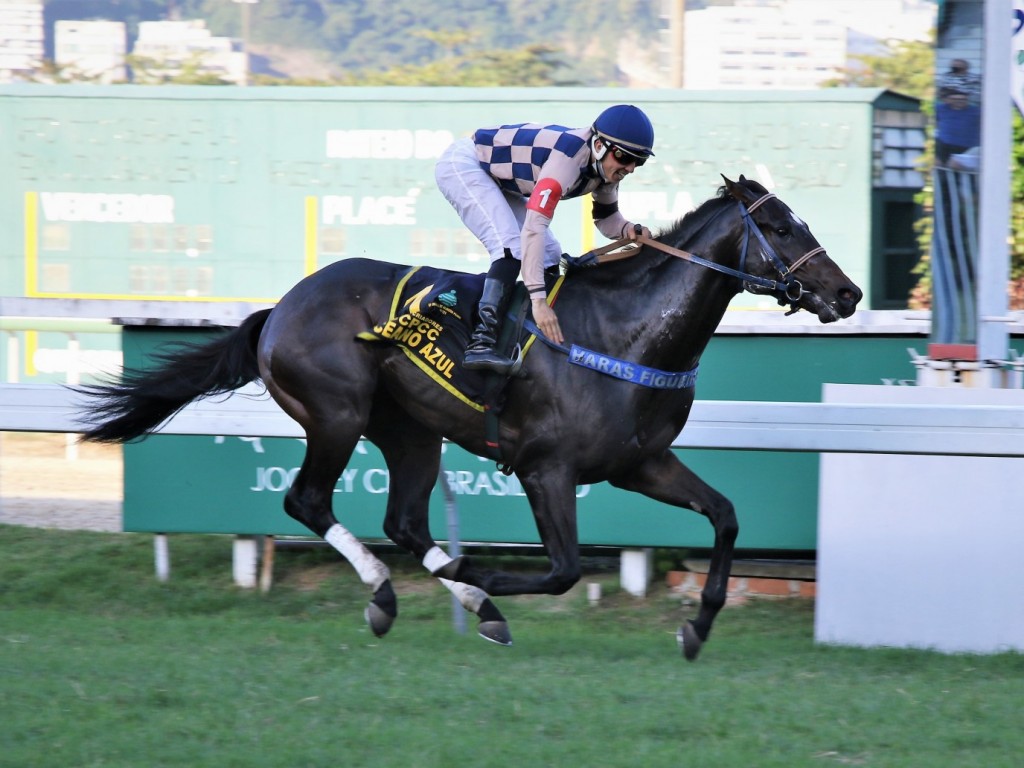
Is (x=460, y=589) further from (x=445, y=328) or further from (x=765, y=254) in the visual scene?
(x=765, y=254)

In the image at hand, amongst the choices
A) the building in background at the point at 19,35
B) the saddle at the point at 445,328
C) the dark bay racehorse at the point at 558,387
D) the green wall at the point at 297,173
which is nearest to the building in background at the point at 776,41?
the building in background at the point at 19,35

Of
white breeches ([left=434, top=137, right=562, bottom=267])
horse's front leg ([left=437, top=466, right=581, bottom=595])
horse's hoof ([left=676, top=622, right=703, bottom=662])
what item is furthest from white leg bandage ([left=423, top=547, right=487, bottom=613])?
white breeches ([left=434, top=137, right=562, bottom=267])

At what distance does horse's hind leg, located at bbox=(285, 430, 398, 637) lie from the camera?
17.9ft

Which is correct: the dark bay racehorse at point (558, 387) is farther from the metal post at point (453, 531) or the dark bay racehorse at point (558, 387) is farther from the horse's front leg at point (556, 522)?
the metal post at point (453, 531)

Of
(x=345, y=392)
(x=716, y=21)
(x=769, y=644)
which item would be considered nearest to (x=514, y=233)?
(x=345, y=392)

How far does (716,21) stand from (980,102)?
1388 inches

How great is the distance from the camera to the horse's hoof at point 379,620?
544 cm

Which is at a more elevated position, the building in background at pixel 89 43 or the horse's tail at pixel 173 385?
the building in background at pixel 89 43

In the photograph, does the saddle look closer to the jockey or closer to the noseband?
the jockey

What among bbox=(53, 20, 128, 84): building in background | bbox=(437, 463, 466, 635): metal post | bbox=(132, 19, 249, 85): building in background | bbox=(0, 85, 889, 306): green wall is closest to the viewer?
bbox=(437, 463, 466, 635): metal post

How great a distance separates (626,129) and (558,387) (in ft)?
3.21

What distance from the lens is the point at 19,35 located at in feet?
114

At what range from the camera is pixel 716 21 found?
132 feet

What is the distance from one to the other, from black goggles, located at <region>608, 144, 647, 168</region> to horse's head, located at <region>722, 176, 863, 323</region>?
1.13 ft
